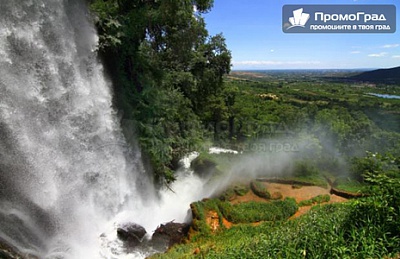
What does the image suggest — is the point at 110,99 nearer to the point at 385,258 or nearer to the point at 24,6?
the point at 24,6

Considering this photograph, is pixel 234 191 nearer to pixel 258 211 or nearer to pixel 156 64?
pixel 258 211

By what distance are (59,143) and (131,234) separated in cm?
358

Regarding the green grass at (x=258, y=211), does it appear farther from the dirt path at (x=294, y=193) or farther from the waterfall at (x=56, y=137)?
the waterfall at (x=56, y=137)

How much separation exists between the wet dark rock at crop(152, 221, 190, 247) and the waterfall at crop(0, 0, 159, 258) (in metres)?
1.56

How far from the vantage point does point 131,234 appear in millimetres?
8906

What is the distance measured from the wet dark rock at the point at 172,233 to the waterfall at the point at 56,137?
1555mm

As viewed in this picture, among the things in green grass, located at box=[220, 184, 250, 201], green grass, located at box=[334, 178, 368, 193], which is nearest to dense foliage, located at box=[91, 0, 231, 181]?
green grass, located at box=[220, 184, 250, 201]

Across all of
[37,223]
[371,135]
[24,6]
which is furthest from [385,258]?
[371,135]

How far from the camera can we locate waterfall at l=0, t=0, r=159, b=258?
718cm

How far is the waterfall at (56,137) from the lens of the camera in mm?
7176

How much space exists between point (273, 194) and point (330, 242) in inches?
258

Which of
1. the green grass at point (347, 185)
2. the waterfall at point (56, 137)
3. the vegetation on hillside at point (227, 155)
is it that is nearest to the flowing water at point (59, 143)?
the waterfall at point (56, 137)

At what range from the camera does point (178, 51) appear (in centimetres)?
1423

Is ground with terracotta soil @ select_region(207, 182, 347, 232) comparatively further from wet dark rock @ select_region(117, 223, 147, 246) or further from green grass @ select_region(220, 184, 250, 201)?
wet dark rock @ select_region(117, 223, 147, 246)
